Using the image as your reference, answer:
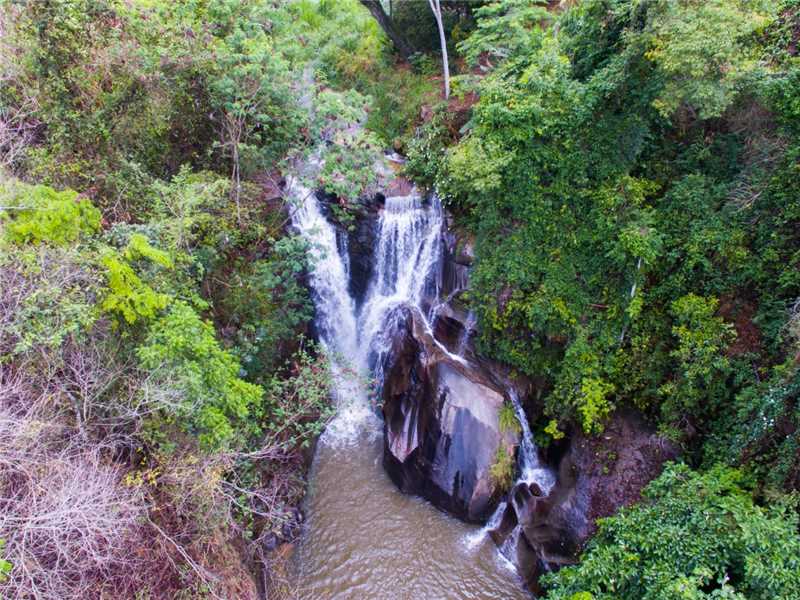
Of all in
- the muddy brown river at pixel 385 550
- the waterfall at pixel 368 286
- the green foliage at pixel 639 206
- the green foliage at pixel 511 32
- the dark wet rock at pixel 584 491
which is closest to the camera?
the green foliage at pixel 639 206

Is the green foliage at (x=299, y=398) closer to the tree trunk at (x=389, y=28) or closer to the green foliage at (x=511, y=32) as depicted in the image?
the green foliage at (x=511, y=32)

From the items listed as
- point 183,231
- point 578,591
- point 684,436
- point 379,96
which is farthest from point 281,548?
point 379,96

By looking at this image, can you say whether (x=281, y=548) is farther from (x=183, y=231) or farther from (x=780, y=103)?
(x=780, y=103)

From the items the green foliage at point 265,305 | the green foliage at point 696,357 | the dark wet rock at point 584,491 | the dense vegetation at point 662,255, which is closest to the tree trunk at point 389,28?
the dense vegetation at point 662,255

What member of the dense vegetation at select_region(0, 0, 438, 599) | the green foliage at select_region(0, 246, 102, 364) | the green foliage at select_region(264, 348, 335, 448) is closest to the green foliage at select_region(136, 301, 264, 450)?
the dense vegetation at select_region(0, 0, 438, 599)

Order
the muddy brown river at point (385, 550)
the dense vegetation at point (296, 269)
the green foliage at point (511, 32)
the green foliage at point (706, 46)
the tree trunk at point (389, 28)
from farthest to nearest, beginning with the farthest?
the tree trunk at point (389, 28), the green foliage at point (511, 32), the muddy brown river at point (385, 550), the green foliage at point (706, 46), the dense vegetation at point (296, 269)

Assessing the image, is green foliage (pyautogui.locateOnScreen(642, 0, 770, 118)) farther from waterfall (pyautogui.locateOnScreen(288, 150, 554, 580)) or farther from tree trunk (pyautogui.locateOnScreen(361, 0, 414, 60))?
tree trunk (pyautogui.locateOnScreen(361, 0, 414, 60))
